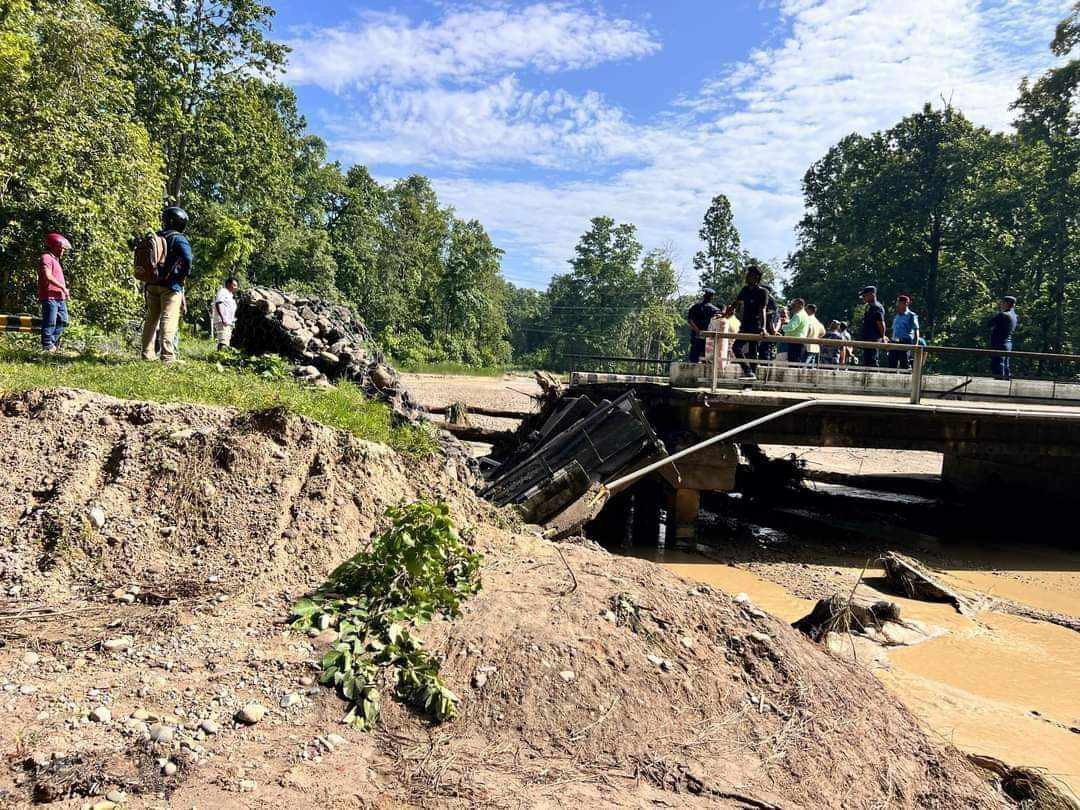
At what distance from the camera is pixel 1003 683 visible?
18.8 feet

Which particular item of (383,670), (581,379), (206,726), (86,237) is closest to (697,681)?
(383,670)

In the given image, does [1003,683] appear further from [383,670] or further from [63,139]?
[63,139]

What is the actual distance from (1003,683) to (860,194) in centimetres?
3518

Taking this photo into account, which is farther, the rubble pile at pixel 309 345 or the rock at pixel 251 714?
the rubble pile at pixel 309 345

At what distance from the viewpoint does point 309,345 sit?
314 inches

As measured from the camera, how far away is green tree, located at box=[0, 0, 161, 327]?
14.8 m

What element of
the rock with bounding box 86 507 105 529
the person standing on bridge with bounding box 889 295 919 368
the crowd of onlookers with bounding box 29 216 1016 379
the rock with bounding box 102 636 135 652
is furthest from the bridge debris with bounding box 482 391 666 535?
the person standing on bridge with bounding box 889 295 919 368

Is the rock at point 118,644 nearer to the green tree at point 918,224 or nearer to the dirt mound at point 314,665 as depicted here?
the dirt mound at point 314,665

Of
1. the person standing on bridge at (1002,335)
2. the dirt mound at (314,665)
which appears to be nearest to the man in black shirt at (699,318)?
the person standing on bridge at (1002,335)

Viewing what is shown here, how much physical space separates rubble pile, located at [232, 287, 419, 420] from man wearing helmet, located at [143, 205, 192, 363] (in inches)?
34.0

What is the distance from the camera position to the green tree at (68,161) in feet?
48.4

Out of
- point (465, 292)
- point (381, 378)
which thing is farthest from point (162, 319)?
point (465, 292)

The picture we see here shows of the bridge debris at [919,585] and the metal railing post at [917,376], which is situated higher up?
the metal railing post at [917,376]

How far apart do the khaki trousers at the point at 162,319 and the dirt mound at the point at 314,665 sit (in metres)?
2.59
